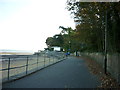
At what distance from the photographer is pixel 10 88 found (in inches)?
278

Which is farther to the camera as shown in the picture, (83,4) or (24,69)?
(24,69)

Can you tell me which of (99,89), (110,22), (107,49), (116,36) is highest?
(110,22)

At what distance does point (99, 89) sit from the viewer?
7137mm

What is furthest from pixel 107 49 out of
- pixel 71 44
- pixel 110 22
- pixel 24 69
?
pixel 71 44

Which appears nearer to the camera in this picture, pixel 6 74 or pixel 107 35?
pixel 6 74

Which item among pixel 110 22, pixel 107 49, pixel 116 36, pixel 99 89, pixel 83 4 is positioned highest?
pixel 83 4

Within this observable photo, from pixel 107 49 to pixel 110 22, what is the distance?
233cm

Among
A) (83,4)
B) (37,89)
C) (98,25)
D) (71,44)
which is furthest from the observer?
(71,44)

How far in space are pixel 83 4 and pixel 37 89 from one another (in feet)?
21.0

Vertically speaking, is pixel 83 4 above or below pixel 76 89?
above

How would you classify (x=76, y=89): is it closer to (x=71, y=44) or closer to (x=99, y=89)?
(x=99, y=89)

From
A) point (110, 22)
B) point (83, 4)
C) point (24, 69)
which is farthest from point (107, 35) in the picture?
point (24, 69)

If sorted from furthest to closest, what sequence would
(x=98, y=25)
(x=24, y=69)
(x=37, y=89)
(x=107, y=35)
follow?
1. (x=98, y=25)
2. (x=107, y=35)
3. (x=24, y=69)
4. (x=37, y=89)

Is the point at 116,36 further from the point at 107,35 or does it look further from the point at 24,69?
the point at 24,69
